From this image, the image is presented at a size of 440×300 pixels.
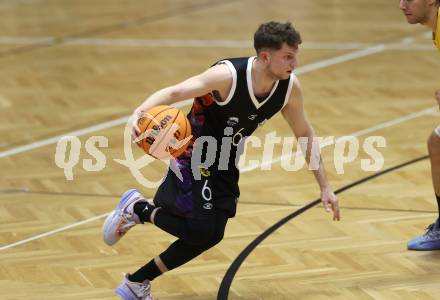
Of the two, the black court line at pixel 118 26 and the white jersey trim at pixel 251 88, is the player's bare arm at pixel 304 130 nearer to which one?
the white jersey trim at pixel 251 88

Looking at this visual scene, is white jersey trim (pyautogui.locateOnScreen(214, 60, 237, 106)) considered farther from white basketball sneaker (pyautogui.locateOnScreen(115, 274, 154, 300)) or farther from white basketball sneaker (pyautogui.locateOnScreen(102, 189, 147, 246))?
white basketball sneaker (pyautogui.locateOnScreen(115, 274, 154, 300))

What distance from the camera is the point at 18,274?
6.04 metres

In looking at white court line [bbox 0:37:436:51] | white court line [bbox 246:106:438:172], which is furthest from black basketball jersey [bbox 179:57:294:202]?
white court line [bbox 0:37:436:51]

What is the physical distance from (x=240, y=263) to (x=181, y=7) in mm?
9418

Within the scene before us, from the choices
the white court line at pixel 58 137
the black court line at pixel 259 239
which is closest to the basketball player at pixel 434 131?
the black court line at pixel 259 239

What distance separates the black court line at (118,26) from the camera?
12492mm

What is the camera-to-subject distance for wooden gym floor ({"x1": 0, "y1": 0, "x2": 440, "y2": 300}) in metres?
5.99

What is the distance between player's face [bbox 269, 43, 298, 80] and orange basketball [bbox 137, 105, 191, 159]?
53cm

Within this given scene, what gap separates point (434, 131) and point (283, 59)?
1350 millimetres

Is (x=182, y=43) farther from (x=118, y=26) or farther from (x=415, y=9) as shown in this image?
(x=415, y=9)

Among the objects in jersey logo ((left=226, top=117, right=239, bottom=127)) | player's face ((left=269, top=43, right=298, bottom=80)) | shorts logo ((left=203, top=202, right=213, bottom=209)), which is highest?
player's face ((left=269, top=43, right=298, bottom=80))

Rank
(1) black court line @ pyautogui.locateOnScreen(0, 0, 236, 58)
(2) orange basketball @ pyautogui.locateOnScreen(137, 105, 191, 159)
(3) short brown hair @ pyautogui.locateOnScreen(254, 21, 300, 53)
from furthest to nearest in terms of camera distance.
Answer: (1) black court line @ pyautogui.locateOnScreen(0, 0, 236, 58) → (3) short brown hair @ pyautogui.locateOnScreen(254, 21, 300, 53) → (2) orange basketball @ pyautogui.locateOnScreen(137, 105, 191, 159)

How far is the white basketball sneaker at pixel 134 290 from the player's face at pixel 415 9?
6.84 ft

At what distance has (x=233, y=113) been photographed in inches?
216
